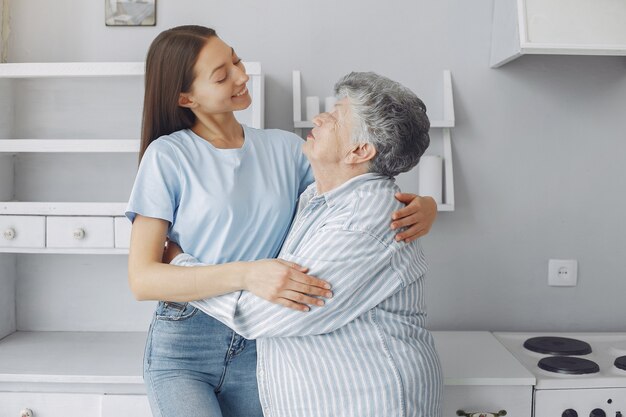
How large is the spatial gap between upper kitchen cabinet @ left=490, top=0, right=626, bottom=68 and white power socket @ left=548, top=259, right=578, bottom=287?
748 millimetres

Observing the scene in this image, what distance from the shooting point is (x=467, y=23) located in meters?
2.35

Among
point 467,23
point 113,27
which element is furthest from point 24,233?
point 467,23

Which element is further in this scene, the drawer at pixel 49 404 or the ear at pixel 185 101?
the drawer at pixel 49 404

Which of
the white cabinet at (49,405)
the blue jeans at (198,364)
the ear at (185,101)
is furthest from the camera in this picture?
the white cabinet at (49,405)

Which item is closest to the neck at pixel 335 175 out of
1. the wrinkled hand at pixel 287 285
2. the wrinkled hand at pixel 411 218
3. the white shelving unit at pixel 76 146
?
the wrinkled hand at pixel 411 218

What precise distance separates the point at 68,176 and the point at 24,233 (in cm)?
33

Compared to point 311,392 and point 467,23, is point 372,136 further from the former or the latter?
point 467,23

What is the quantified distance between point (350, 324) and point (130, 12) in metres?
1.48

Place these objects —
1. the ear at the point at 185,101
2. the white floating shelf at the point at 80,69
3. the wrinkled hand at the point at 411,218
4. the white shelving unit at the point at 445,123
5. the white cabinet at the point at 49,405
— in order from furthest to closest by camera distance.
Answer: the white shelving unit at the point at 445,123 → the white floating shelf at the point at 80,69 → the white cabinet at the point at 49,405 → the ear at the point at 185,101 → the wrinkled hand at the point at 411,218

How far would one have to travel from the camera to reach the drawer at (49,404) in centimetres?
201

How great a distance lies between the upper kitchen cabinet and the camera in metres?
2.04

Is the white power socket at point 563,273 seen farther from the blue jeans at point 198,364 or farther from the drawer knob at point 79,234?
the drawer knob at point 79,234

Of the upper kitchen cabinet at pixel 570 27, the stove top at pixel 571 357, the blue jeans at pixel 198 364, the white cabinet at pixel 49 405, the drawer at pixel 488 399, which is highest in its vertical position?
the upper kitchen cabinet at pixel 570 27

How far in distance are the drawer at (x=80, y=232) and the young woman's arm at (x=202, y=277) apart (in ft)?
1.99
